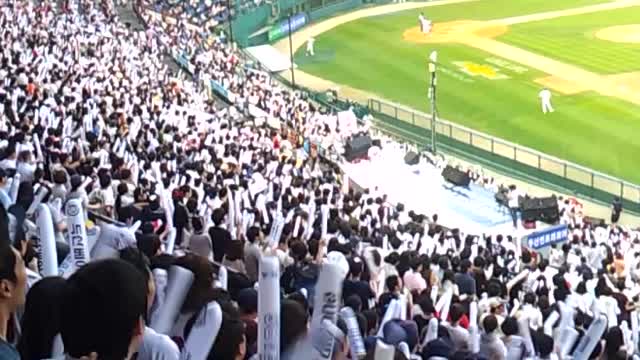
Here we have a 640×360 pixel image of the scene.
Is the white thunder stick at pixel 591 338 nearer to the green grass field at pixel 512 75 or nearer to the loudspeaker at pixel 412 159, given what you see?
the loudspeaker at pixel 412 159

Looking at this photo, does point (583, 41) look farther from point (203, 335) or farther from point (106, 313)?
point (106, 313)

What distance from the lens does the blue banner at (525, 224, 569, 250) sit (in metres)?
19.7

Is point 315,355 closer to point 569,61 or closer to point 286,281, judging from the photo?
point 286,281

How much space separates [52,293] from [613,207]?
71.9ft

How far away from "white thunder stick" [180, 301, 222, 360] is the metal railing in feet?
71.1

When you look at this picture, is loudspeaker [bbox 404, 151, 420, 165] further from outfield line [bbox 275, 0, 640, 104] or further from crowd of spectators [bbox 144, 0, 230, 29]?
crowd of spectators [bbox 144, 0, 230, 29]

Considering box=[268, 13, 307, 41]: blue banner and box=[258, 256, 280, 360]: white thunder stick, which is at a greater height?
box=[258, 256, 280, 360]: white thunder stick

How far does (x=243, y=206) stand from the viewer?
46.1ft

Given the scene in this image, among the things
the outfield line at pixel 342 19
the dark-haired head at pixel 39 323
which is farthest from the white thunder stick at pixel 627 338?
the outfield line at pixel 342 19

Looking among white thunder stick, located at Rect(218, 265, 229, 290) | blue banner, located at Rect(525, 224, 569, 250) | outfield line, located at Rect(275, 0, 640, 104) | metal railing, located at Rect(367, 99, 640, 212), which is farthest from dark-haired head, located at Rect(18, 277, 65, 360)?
outfield line, located at Rect(275, 0, 640, 104)

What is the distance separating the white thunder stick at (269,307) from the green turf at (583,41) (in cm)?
3429

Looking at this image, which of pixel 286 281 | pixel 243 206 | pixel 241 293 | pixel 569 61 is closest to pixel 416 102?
pixel 569 61

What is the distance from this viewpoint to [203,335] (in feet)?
15.9

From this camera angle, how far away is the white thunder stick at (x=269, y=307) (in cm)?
443
